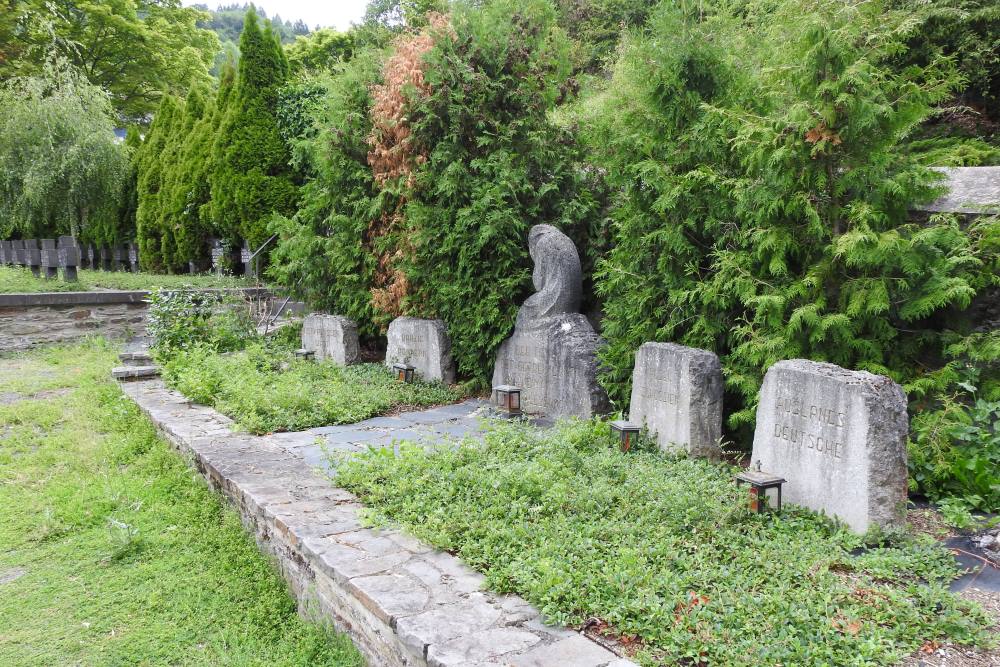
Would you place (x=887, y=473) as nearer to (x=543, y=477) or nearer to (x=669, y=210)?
(x=543, y=477)

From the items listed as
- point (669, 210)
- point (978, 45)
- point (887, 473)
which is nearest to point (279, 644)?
point (887, 473)

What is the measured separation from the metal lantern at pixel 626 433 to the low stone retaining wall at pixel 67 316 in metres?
8.29

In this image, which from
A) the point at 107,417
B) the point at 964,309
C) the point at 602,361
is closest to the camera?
the point at 964,309

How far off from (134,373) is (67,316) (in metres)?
4.48

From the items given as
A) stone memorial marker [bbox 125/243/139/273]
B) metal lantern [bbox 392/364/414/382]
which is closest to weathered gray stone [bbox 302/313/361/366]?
metal lantern [bbox 392/364/414/382]

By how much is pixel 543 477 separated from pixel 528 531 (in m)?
0.59

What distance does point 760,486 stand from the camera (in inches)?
142

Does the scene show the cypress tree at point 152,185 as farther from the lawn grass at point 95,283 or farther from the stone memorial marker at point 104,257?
the stone memorial marker at point 104,257

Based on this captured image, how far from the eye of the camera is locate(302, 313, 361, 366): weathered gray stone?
905 centimetres

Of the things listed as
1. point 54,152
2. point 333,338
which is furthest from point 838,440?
point 54,152

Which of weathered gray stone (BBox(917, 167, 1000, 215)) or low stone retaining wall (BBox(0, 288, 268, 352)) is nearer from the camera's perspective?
weathered gray stone (BBox(917, 167, 1000, 215))

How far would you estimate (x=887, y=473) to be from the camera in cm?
335

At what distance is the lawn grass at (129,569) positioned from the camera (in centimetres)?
313

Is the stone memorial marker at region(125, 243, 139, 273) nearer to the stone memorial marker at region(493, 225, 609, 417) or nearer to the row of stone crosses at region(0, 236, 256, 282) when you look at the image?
the row of stone crosses at region(0, 236, 256, 282)
